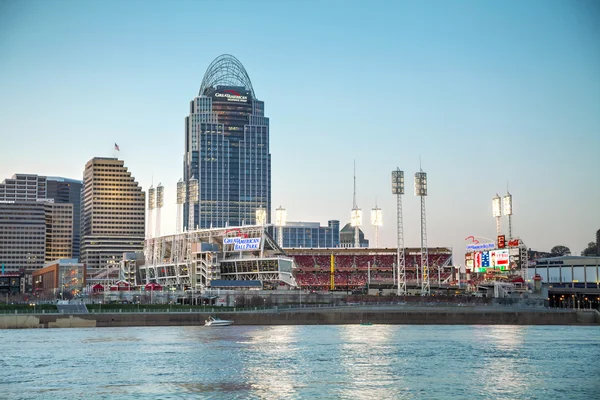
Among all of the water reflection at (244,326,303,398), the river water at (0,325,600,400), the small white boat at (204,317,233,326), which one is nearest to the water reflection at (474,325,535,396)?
A: the river water at (0,325,600,400)

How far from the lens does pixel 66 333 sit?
137 m

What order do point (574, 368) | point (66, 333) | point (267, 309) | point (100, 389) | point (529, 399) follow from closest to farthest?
point (529, 399) < point (100, 389) < point (574, 368) < point (66, 333) < point (267, 309)

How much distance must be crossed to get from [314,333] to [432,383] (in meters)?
63.8

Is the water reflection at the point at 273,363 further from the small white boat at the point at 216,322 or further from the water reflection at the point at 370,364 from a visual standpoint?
the small white boat at the point at 216,322

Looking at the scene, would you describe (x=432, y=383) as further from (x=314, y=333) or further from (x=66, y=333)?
(x=66, y=333)

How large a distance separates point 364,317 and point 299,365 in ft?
268

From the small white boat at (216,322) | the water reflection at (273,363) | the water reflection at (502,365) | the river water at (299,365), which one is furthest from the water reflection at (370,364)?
the small white boat at (216,322)

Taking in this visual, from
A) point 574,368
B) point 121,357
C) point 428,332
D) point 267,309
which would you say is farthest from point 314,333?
point 574,368

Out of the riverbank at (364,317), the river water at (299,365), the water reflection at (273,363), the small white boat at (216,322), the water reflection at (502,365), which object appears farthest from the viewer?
the small white boat at (216,322)

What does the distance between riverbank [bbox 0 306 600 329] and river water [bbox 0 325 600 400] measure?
20.2 m

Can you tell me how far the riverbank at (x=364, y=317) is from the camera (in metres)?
159

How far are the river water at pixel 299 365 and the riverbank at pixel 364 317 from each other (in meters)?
20.2

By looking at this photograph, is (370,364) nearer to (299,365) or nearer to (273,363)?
(299,365)

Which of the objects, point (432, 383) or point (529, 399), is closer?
point (529, 399)
